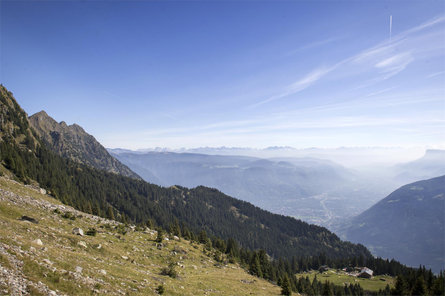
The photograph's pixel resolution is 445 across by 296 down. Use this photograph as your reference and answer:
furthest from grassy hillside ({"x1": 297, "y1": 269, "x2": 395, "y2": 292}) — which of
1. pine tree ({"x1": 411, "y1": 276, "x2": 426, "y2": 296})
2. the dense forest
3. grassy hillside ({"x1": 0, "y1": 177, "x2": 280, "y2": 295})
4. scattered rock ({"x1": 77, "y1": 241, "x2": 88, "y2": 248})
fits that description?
scattered rock ({"x1": 77, "y1": 241, "x2": 88, "y2": 248})

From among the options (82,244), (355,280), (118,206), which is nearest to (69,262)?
(82,244)

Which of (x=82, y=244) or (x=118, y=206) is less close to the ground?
(x=82, y=244)

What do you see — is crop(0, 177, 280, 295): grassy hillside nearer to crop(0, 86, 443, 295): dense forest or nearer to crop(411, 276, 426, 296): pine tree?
crop(0, 86, 443, 295): dense forest

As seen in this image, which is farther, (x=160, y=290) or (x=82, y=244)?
(x=82, y=244)

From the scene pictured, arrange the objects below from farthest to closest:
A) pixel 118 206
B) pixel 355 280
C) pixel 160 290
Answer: pixel 118 206 → pixel 355 280 → pixel 160 290

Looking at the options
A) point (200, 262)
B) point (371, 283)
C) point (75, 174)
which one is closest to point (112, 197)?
point (75, 174)

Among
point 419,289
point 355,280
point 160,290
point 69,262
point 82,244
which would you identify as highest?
point 69,262

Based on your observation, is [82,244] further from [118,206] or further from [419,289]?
[118,206]

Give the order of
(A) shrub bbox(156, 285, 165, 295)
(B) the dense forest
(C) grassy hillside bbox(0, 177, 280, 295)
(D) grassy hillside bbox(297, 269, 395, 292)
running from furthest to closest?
1. (D) grassy hillside bbox(297, 269, 395, 292)
2. (B) the dense forest
3. (A) shrub bbox(156, 285, 165, 295)
4. (C) grassy hillside bbox(0, 177, 280, 295)

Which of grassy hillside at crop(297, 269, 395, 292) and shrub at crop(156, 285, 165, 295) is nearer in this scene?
shrub at crop(156, 285, 165, 295)

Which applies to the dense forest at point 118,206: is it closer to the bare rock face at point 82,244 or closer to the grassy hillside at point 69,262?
the grassy hillside at point 69,262

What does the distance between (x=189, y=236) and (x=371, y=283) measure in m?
100

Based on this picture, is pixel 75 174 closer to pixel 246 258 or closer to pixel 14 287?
pixel 246 258

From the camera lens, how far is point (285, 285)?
4803 centimetres
